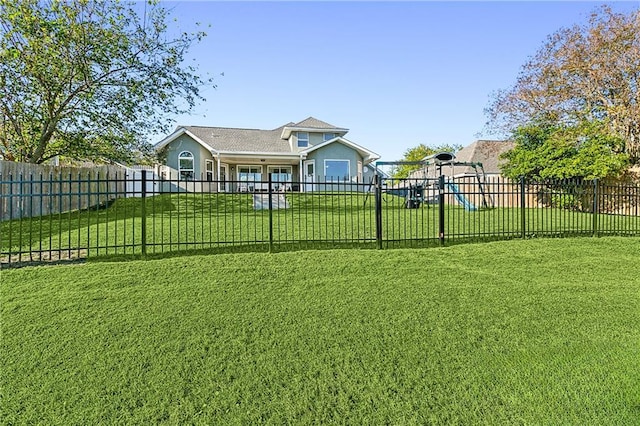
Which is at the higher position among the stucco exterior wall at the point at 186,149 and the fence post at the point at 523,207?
the stucco exterior wall at the point at 186,149

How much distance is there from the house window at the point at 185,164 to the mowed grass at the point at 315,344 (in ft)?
59.8

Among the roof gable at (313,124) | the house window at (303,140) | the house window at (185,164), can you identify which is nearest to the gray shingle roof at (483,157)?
the roof gable at (313,124)

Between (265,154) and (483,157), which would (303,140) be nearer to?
(265,154)

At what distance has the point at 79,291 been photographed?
15.7 ft

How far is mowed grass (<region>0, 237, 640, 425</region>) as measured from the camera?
2.73 metres

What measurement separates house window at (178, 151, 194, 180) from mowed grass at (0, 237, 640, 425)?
18.2 m

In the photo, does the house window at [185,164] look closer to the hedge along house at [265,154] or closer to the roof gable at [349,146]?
the hedge along house at [265,154]

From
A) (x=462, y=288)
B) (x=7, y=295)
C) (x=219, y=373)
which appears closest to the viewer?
(x=219, y=373)

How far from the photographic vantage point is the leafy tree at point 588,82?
16.1m

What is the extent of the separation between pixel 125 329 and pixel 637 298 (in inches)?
235

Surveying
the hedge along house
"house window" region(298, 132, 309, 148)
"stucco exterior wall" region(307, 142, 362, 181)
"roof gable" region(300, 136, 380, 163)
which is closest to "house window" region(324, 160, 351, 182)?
the hedge along house

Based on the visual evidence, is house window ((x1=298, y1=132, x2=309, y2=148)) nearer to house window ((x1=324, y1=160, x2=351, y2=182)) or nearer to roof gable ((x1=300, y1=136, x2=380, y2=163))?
roof gable ((x1=300, y1=136, x2=380, y2=163))

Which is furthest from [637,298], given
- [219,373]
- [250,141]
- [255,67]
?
[250,141]

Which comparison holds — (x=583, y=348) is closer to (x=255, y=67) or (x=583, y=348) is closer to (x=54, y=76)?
(x=255, y=67)
